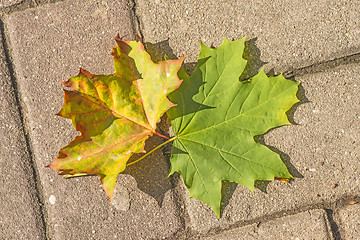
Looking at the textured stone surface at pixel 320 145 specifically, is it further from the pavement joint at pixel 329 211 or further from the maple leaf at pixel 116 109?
the maple leaf at pixel 116 109

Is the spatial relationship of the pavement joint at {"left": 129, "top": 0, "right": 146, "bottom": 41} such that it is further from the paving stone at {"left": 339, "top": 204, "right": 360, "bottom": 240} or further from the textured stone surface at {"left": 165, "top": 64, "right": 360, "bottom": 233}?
the paving stone at {"left": 339, "top": 204, "right": 360, "bottom": 240}

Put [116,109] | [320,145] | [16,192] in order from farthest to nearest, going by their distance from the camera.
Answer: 1. [16,192]
2. [320,145]
3. [116,109]

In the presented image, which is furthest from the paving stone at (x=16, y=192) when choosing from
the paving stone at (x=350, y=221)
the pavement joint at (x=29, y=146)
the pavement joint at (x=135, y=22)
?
the paving stone at (x=350, y=221)

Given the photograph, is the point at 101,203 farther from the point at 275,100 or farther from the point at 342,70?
the point at 342,70

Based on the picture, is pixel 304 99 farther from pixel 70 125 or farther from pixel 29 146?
pixel 29 146

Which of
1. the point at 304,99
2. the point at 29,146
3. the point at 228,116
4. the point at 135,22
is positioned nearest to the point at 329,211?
the point at 304,99

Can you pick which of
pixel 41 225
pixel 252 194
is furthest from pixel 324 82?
Result: pixel 41 225

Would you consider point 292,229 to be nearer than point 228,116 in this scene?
No

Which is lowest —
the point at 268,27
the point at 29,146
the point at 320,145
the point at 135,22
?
the point at 320,145
